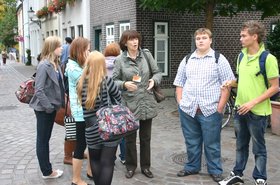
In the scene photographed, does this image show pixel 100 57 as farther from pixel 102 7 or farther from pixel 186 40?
pixel 102 7

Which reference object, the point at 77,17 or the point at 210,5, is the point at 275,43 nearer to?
the point at 210,5

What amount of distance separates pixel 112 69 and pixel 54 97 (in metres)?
1.03

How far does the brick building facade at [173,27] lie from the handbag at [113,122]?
28.4ft

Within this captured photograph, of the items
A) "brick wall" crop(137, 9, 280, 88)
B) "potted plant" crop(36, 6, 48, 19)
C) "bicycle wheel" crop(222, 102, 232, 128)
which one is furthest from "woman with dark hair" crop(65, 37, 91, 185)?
"potted plant" crop(36, 6, 48, 19)

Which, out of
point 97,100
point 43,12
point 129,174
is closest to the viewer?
point 97,100

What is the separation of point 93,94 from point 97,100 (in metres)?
0.11

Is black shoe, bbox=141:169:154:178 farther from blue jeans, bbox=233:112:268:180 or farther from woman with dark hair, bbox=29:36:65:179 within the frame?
woman with dark hair, bbox=29:36:65:179

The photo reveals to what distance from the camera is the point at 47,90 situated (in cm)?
479

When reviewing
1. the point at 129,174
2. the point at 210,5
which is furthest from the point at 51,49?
the point at 210,5

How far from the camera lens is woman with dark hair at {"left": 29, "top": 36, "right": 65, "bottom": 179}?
4.71 metres

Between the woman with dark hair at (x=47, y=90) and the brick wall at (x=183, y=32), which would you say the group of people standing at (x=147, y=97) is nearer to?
the woman with dark hair at (x=47, y=90)

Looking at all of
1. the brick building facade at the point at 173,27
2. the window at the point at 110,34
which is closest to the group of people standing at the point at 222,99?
the brick building facade at the point at 173,27

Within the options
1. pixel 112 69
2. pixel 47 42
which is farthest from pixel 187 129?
pixel 47 42

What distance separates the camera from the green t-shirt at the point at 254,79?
4316 mm
